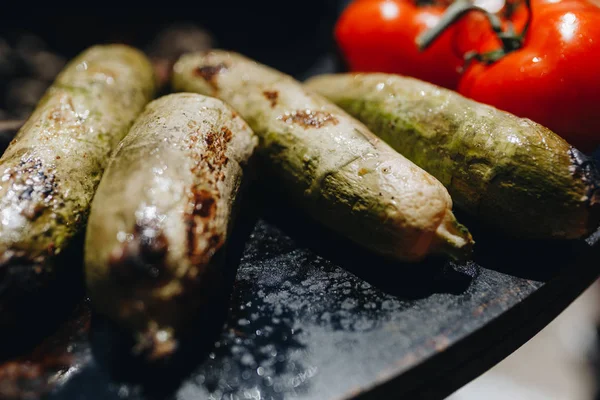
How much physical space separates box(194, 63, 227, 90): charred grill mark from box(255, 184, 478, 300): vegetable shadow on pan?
90 centimetres

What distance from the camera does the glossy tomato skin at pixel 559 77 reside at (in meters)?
1.85

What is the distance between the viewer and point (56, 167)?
64.3 inches

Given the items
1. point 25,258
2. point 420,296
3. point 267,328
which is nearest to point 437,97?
point 420,296

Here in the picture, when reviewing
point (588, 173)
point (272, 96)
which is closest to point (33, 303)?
point (272, 96)

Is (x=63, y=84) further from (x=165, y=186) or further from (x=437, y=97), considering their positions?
(x=437, y=97)

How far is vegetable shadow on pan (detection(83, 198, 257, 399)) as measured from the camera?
1271 millimetres

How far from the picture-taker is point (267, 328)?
1.46 m

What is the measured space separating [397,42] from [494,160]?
4.65ft

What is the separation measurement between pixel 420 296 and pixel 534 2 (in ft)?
5.90

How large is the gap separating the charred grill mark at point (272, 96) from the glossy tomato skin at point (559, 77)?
38.9 inches

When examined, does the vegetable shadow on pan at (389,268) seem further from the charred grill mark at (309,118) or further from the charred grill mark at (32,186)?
the charred grill mark at (32,186)

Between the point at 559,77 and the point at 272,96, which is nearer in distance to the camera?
the point at 559,77

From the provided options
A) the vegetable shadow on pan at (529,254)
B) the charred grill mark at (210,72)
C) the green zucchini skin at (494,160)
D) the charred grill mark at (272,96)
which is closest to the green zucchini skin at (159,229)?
the charred grill mark at (272,96)

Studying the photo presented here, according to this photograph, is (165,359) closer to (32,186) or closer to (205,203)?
(205,203)
